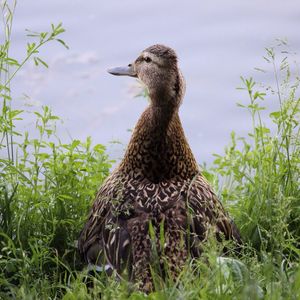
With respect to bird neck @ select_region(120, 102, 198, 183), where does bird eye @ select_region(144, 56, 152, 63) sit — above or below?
above

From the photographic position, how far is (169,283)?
4.89 m

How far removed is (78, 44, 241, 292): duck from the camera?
5740mm

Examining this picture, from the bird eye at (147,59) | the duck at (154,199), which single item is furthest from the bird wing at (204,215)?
the bird eye at (147,59)

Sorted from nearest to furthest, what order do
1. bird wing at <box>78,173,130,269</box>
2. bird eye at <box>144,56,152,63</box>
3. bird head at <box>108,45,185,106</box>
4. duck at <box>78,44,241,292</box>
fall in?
1. duck at <box>78,44,241,292</box>
2. bird wing at <box>78,173,130,269</box>
3. bird head at <box>108,45,185,106</box>
4. bird eye at <box>144,56,152,63</box>

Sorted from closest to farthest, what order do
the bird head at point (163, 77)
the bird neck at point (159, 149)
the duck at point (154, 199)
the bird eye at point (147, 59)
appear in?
the duck at point (154, 199), the bird neck at point (159, 149), the bird head at point (163, 77), the bird eye at point (147, 59)

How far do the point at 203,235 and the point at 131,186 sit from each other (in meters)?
0.58

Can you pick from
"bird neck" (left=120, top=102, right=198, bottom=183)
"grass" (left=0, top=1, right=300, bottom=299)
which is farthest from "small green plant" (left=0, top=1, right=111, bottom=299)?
"bird neck" (left=120, top=102, right=198, bottom=183)

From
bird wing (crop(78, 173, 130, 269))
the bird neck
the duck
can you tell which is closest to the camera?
the duck

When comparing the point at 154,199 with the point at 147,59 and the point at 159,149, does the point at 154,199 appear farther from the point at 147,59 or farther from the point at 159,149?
the point at 147,59

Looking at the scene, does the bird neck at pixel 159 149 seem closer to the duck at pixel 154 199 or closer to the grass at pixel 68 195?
the duck at pixel 154 199

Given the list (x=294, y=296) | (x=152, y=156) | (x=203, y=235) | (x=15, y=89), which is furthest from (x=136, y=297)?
(x=15, y=89)

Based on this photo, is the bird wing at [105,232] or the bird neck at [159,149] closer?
the bird wing at [105,232]

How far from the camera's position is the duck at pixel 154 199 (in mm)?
5740

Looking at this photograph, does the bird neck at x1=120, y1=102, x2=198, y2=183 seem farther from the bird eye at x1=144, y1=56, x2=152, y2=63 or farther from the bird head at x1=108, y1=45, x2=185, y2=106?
the bird eye at x1=144, y1=56, x2=152, y2=63
